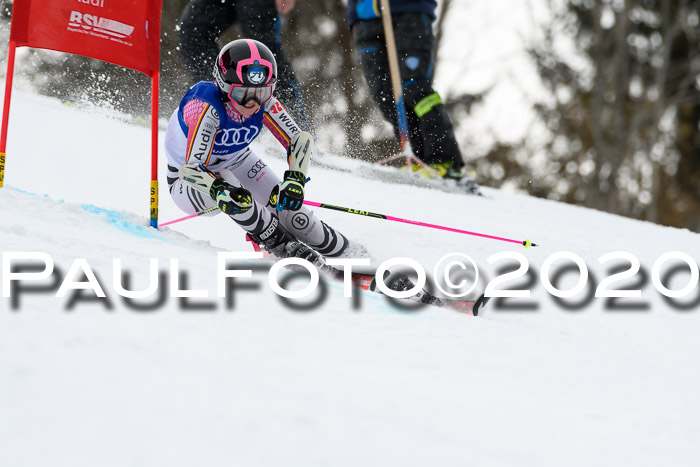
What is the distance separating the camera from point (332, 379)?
5.56ft

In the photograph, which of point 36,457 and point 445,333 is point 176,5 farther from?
point 36,457

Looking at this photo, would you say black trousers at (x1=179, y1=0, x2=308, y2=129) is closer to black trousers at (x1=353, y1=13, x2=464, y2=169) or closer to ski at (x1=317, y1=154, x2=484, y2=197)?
ski at (x1=317, y1=154, x2=484, y2=197)

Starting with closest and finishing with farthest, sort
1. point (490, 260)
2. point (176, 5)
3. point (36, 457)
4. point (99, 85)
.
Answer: point (36, 457) → point (490, 260) → point (99, 85) → point (176, 5)

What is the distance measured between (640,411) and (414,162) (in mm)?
3928

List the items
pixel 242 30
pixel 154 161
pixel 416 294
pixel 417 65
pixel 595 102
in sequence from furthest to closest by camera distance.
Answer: pixel 595 102, pixel 417 65, pixel 242 30, pixel 154 161, pixel 416 294

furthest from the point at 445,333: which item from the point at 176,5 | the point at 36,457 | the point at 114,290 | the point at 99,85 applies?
the point at 176,5

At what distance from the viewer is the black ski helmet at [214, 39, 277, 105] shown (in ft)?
10.6

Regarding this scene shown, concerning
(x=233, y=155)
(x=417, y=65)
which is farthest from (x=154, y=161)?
(x=417, y=65)

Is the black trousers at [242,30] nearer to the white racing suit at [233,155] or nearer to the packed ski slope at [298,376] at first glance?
the white racing suit at [233,155]

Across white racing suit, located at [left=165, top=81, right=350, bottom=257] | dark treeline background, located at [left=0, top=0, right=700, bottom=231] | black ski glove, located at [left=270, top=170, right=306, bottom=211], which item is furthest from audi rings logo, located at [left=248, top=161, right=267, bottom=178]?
dark treeline background, located at [left=0, top=0, right=700, bottom=231]

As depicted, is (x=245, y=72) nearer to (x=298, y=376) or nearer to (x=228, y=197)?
(x=228, y=197)

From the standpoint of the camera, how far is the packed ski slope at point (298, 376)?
4.50ft

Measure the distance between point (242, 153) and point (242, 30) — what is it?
180 centimetres

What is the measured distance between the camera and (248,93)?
3289 mm
